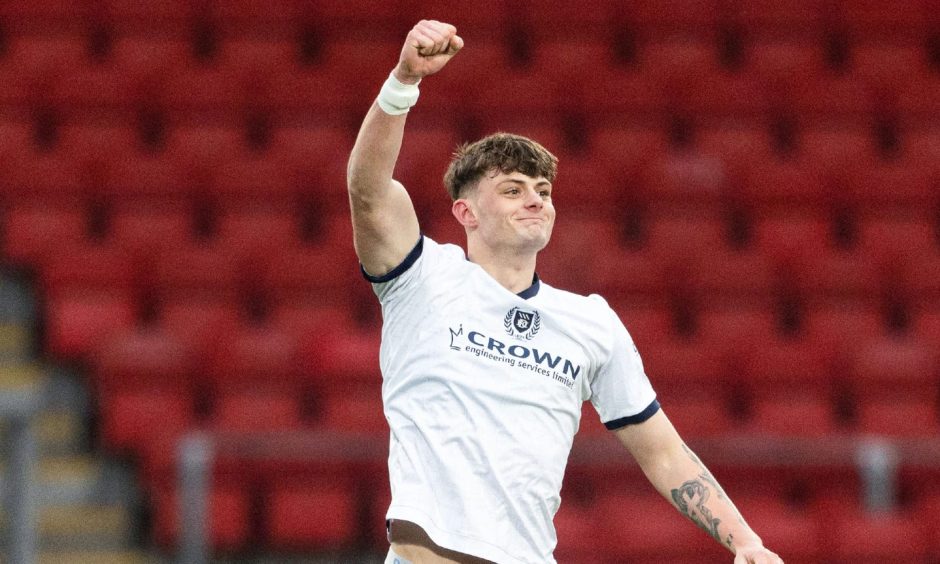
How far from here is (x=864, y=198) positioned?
921cm

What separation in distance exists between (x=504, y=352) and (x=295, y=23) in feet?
22.6

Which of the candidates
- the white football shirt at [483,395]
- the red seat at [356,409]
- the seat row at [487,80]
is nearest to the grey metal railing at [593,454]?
the red seat at [356,409]

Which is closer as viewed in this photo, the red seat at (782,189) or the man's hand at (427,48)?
the man's hand at (427,48)

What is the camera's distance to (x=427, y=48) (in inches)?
140

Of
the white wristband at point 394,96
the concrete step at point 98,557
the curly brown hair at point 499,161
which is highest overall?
the white wristband at point 394,96

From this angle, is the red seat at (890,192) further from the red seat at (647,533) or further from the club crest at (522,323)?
the club crest at (522,323)

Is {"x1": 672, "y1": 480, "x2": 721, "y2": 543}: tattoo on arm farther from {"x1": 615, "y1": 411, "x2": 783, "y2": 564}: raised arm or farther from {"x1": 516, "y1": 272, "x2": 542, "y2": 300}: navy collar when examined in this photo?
{"x1": 516, "y1": 272, "x2": 542, "y2": 300}: navy collar

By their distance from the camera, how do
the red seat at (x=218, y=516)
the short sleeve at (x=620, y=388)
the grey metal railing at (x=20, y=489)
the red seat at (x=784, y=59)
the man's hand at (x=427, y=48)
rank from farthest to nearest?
1. the red seat at (x=784, y=59)
2. the red seat at (x=218, y=516)
3. the grey metal railing at (x=20, y=489)
4. the short sleeve at (x=620, y=388)
5. the man's hand at (x=427, y=48)

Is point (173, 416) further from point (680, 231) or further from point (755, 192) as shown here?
point (755, 192)

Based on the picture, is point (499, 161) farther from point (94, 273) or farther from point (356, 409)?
point (94, 273)

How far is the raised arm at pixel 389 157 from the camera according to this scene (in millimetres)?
3570

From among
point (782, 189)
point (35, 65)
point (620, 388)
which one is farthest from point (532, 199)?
point (35, 65)

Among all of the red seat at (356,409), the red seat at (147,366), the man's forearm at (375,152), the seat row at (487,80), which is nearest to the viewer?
the man's forearm at (375,152)

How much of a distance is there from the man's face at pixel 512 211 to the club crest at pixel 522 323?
0.18 meters
